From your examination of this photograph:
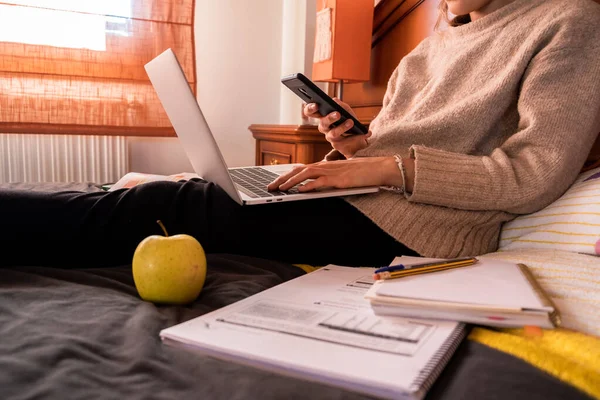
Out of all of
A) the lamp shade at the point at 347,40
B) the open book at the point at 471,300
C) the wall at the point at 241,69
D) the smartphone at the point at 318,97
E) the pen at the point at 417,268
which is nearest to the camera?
the open book at the point at 471,300

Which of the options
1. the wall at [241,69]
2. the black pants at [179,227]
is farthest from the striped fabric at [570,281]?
the wall at [241,69]

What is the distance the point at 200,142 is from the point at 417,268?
405 mm

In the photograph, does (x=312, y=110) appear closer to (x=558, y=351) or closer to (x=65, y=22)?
(x=558, y=351)

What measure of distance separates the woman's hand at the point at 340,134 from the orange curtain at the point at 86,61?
145 centimetres

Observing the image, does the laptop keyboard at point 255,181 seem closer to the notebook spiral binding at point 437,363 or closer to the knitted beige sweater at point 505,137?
the knitted beige sweater at point 505,137

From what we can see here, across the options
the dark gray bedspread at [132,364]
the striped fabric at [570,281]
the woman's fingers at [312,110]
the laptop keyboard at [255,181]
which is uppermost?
the woman's fingers at [312,110]

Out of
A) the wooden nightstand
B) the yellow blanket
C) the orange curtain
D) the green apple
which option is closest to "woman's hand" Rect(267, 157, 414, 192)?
the green apple

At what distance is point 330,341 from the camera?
48 cm

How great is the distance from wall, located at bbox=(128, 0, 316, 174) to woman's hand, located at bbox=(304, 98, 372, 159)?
4.64 ft

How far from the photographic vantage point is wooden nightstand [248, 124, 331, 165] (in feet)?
5.98

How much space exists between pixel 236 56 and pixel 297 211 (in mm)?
1943

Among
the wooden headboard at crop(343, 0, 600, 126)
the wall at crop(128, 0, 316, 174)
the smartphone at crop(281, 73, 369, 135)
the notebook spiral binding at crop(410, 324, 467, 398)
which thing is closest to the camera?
the notebook spiral binding at crop(410, 324, 467, 398)

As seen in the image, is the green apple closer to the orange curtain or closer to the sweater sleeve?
the sweater sleeve

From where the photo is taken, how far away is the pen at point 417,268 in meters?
0.63
